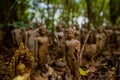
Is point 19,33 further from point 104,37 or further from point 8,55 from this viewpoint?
point 104,37

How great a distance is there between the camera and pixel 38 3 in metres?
16.6

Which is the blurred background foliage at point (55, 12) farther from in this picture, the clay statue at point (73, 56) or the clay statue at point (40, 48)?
the clay statue at point (73, 56)

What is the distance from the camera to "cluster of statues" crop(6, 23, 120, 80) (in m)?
6.61

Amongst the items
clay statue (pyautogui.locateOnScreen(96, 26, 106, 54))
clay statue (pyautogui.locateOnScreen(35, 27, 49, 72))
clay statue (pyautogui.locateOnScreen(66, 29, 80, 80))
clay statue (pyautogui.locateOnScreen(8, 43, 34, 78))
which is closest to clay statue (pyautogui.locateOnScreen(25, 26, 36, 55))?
clay statue (pyautogui.locateOnScreen(35, 27, 49, 72))

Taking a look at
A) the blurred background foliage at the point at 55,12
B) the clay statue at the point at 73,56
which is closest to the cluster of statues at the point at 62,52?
the clay statue at the point at 73,56

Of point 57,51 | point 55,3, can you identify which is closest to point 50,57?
point 57,51

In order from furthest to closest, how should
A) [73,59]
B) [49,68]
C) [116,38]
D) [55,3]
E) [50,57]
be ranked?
[55,3], [116,38], [50,57], [49,68], [73,59]

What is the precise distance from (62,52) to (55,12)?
8.04m

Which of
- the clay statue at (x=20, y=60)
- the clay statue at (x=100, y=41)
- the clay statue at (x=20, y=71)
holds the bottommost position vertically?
the clay statue at (x=100, y=41)

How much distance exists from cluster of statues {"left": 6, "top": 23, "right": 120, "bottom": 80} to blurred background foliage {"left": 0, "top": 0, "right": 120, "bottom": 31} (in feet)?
4.07

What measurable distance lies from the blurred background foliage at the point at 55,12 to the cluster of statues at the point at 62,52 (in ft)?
4.07

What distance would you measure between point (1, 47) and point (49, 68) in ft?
10.2

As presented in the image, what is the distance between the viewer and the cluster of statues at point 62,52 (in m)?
6.61

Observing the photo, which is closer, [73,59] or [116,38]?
[73,59]
